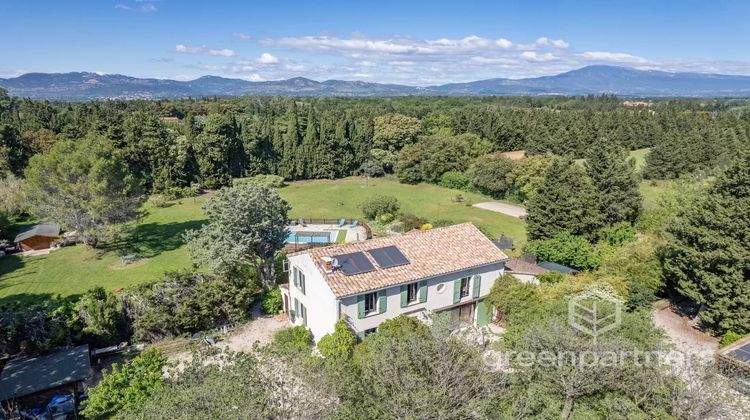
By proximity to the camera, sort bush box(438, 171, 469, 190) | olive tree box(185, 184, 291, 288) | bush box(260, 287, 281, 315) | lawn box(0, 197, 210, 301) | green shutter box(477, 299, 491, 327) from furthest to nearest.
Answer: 1. bush box(438, 171, 469, 190)
2. lawn box(0, 197, 210, 301)
3. bush box(260, 287, 281, 315)
4. olive tree box(185, 184, 291, 288)
5. green shutter box(477, 299, 491, 327)

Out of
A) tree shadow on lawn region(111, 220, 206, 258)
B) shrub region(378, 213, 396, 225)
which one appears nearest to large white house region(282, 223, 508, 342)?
tree shadow on lawn region(111, 220, 206, 258)

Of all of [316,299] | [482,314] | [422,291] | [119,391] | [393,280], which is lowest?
[482,314]

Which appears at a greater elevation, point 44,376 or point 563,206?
point 563,206

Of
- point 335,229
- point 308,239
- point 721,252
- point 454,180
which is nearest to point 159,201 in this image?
point 308,239

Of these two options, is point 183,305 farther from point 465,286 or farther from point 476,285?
point 476,285

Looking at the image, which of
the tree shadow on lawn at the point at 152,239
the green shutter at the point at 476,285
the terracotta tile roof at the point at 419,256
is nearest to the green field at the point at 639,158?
the terracotta tile roof at the point at 419,256

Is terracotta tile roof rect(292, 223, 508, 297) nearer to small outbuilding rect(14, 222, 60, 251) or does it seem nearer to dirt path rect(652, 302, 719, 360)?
dirt path rect(652, 302, 719, 360)

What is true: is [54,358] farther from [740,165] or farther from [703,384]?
[740,165]
